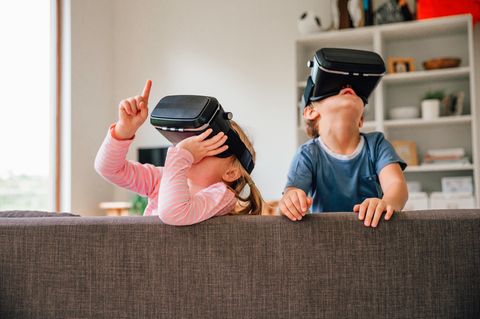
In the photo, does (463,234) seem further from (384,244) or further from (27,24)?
(27,24)

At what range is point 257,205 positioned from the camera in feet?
5.25

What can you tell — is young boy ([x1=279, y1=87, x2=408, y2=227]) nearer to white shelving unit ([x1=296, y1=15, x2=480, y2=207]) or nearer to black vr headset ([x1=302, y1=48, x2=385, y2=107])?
black vr headset ([x1=302, y1=48, x2=385, y2=107])

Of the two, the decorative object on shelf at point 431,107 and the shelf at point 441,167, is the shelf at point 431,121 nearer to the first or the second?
the decorative object on shelf at point 431,107

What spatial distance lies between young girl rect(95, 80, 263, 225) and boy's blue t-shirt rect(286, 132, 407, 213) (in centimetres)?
19

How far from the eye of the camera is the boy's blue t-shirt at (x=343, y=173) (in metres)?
1.65

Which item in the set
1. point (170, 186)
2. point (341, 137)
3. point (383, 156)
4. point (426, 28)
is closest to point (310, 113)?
point (341, 137)

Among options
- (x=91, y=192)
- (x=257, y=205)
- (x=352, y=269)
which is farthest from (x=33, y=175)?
(x=352, y=269)

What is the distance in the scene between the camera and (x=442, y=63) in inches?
185

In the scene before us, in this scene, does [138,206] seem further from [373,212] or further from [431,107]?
[373,212]

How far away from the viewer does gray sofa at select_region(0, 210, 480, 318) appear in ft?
3.41

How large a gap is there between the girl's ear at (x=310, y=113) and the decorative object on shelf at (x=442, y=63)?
133 inches

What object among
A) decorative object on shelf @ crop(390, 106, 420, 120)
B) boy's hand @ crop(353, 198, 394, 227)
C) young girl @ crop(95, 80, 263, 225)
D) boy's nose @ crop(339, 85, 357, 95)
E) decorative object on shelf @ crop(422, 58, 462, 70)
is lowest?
boy's hand @ crop(353, 198, 394, 227)

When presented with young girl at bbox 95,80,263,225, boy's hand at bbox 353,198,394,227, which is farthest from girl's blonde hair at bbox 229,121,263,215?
boy's hand at bbox 353,198,394,227

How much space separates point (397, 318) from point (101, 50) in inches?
218
